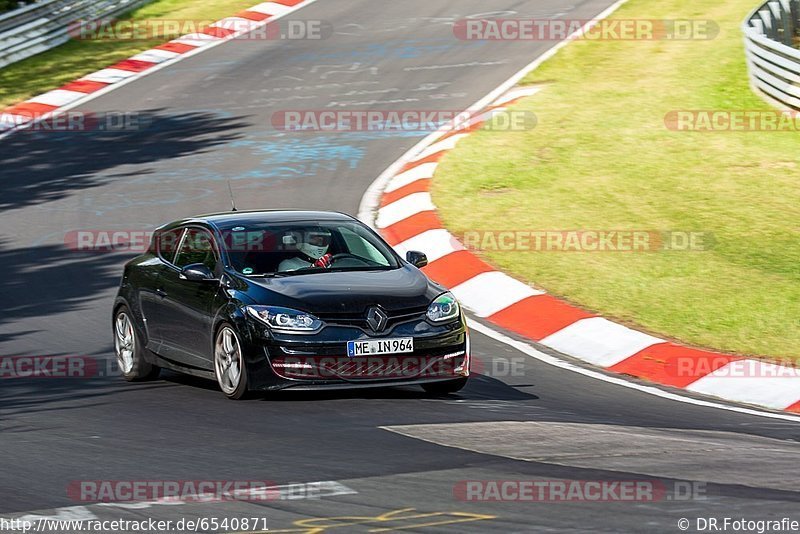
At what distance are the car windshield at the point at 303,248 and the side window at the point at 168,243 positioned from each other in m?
0.64

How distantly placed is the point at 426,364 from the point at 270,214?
6.96 ft

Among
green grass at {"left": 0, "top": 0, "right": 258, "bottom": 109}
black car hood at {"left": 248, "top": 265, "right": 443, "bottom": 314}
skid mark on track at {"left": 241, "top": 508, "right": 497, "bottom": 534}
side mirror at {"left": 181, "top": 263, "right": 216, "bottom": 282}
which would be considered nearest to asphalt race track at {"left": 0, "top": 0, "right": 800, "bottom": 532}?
skid mark on track at {"left": 241, "top": 508, "right": 497, "bottom": 534}

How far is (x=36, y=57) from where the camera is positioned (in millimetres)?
25734

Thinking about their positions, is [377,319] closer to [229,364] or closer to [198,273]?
[229,364]

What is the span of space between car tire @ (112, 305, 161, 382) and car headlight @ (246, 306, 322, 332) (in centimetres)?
177

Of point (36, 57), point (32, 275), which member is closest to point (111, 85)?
point (36, 57)

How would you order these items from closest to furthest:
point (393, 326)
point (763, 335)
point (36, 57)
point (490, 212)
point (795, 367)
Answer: point (393, 326), point (795, 367), point (763, 335), point (490, 212), point (36, 57)

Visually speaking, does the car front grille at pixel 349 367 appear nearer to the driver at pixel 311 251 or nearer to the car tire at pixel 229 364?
the car tire at pixel 229 364

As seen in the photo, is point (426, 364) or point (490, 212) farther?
point (490, 212)

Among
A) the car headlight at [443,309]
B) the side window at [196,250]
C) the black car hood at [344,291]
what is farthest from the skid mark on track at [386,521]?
the side window at [196,250]

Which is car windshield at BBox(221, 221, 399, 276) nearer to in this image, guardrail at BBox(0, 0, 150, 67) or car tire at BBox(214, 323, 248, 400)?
car tire at BBox(214, 323, 248, 400)

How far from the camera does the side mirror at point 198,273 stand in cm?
1041

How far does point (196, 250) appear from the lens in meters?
11.0

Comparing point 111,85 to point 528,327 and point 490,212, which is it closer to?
point 490,212
